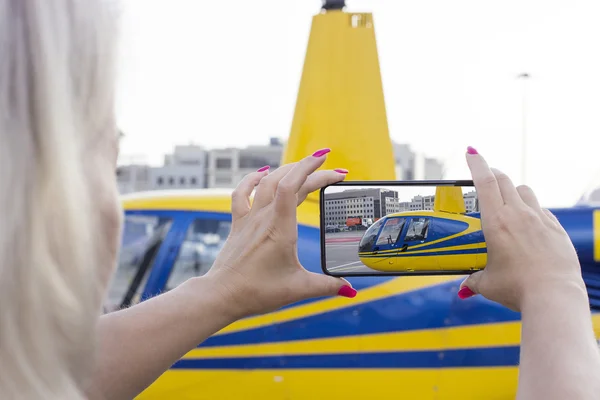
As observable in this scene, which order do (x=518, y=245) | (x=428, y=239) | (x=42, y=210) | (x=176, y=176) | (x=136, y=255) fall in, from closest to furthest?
(x=42, y=210) < (x=518, y=245) < (x=428, y=239) < (x=136, y=255) < (x=176, y=176)

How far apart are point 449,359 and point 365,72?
155 centimetres

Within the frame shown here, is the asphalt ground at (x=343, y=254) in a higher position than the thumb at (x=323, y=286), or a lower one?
higher

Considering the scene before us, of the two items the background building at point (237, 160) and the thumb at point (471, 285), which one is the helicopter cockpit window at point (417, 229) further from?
the background building at point (237, 160)

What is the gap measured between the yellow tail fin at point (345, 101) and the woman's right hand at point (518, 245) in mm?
2283

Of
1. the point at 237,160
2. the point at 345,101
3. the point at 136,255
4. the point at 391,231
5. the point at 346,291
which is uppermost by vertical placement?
the point at 237,160

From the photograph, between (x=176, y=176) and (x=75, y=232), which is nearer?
(x=75, y=232)

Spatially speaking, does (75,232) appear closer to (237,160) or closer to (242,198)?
(242,198)

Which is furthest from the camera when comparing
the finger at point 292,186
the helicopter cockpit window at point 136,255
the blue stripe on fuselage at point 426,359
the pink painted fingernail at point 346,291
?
the helicopter cockpit window at point 136,255

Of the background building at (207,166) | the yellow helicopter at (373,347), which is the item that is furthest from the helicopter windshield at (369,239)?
the background building at (207,166)

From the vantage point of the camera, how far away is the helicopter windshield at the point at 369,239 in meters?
1.34

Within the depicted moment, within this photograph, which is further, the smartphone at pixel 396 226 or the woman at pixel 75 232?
the smartphone at pixel 396 226

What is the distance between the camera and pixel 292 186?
1.13 metres

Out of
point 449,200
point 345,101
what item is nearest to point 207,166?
point 345,101

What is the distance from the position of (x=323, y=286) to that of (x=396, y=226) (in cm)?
24
